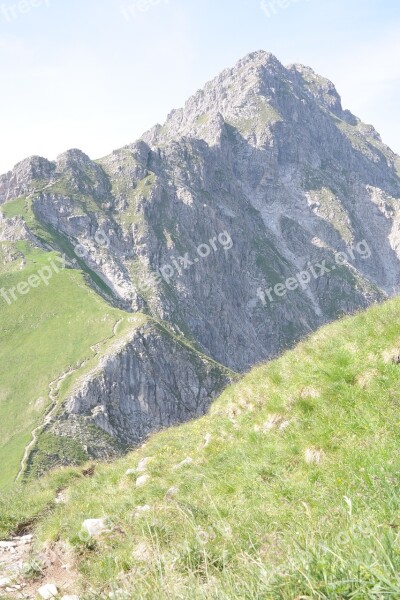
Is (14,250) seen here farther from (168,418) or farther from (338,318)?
(338,318)

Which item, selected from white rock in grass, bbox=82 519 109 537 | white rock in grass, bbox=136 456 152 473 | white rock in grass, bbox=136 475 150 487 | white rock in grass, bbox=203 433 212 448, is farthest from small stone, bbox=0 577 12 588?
white rock in grass, bbox=203 433 212 448

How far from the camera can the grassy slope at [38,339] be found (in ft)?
303

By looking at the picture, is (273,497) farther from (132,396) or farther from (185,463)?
(132,396)

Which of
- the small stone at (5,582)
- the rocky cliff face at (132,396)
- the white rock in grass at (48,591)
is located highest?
the small stone at (5,582)

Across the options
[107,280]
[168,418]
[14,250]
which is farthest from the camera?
[107,280]

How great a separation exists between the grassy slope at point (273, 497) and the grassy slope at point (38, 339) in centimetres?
7494

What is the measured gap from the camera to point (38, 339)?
116 metres

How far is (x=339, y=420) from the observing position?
9.30 metres

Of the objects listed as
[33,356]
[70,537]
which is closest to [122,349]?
[33,356]

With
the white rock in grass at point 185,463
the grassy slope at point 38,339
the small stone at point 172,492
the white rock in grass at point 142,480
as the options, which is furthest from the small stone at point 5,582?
the grassy slope at point 38,339

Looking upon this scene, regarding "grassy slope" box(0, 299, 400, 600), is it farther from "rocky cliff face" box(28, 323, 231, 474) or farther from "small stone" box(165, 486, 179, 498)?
"rocky cliff face" box(28, 323, 231, 474)

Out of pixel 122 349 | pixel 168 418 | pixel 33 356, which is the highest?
pixel 33 356

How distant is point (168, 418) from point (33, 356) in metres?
43.3

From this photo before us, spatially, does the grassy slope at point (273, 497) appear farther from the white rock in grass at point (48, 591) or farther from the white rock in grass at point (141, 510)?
the white rock in grass at point (48, 591)
